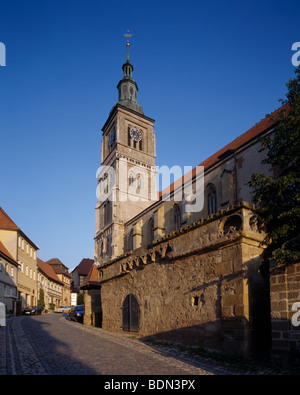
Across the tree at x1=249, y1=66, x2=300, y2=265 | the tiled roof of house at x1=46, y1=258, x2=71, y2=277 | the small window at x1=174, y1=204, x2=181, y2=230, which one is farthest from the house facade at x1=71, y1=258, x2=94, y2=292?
the tree at x1=249, y1=66, x2=300, y2=265

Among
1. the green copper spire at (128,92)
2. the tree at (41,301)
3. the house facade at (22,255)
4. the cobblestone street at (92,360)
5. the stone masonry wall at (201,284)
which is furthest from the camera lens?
the green copper spire at (128,92)

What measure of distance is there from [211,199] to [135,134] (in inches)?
905

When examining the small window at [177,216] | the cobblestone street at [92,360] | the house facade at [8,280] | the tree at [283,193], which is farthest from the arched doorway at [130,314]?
the house facade at [8,280]

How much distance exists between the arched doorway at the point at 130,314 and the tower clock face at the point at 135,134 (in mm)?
31252

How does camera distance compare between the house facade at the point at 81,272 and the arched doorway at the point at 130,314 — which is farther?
the house facade at the point at 81,272

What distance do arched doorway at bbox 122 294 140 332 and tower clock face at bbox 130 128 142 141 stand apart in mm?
31252

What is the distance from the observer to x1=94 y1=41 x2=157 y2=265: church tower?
39.8 meters

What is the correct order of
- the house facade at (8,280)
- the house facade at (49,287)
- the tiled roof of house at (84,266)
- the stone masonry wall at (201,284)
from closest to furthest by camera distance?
1. the stone masonry wall at (201,284)
2. the house facade at (8,280)
3. the house facade at (49,287)
4. the tiled roof of house at (84,266)

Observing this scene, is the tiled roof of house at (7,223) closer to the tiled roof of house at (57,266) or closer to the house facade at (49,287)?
the house facade at (49,287)

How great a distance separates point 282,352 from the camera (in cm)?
807

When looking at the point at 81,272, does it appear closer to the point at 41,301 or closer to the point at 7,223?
the point at 41,301

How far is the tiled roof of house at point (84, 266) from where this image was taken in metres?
73.1
